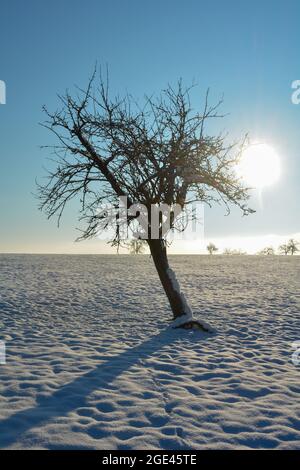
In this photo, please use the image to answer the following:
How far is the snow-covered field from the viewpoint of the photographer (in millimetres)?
5781

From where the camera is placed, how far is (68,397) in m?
7.04

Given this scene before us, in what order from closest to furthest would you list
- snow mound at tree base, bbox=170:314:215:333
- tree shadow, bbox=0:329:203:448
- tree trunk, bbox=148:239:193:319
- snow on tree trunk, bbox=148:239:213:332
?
tree shadow, bbox=0:329:203:448
snow mound at tree base, bbox=170:314:215:333
snow on tree trunk, bbox=148:239:213:332
tree trunk, bbox=148:239:193:319

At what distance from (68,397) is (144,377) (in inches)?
75.4

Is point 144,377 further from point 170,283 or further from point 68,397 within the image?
point 170,283

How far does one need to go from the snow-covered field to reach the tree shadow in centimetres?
2

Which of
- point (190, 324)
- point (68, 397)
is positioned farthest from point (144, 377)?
point (190, 324)

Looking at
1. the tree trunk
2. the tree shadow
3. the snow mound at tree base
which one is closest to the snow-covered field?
the tree shadow

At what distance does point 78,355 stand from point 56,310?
23.5 ft

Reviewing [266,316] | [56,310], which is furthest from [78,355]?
[266,316]

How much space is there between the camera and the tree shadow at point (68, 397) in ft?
18.9

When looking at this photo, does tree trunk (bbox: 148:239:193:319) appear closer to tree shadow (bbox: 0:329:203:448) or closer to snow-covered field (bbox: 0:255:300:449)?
snow-covered field (bbox: 0:255:300:449)

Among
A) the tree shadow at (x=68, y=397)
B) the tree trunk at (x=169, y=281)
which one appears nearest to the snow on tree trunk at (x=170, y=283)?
the tree trunk at (x=169, y=281)

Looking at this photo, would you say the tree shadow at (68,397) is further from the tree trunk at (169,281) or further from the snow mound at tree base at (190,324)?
the tree trunk at (169,281)

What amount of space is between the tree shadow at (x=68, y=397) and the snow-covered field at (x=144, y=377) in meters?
0.02
